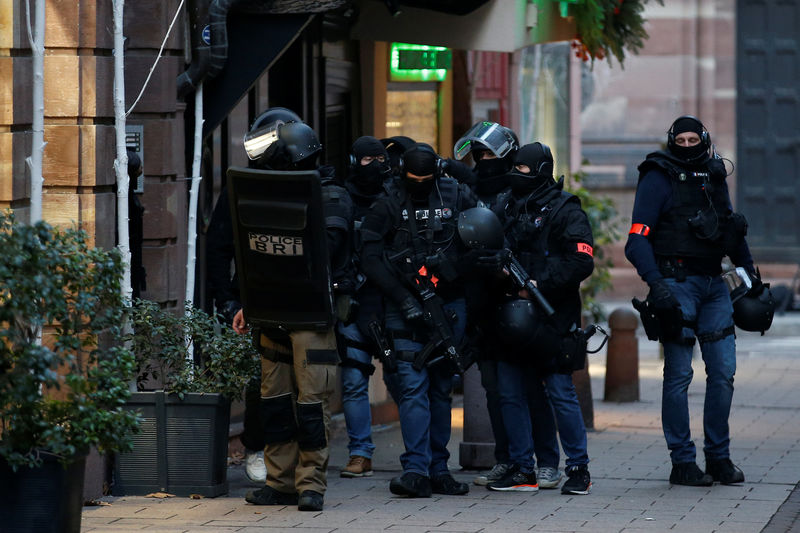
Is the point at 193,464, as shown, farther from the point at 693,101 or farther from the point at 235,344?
the point at 693,101

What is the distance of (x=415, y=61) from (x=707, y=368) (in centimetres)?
498

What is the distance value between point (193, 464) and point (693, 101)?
1619 centimetres

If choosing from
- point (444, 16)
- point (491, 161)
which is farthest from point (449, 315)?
point (444, 16)

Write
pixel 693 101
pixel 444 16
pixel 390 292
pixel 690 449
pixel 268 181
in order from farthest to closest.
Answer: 1. pixel 693 101
2. pixel 444 16
3. pixel 690 449
4. pixel 390 292
5. pixel 268 181

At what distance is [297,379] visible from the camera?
7.88 metres

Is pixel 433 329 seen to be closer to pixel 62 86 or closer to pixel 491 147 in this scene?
pixel 491 147

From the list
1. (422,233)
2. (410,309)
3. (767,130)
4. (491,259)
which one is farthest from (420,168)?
(767,130)

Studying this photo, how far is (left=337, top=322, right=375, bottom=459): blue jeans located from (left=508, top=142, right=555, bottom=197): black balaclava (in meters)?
1.07

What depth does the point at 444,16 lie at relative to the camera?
1167 cm

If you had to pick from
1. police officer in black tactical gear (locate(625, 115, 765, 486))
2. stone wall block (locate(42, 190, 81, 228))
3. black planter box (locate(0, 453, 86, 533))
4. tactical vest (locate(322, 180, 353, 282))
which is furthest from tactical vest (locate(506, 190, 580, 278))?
black planter box (locate(0, 453, 86, 533))

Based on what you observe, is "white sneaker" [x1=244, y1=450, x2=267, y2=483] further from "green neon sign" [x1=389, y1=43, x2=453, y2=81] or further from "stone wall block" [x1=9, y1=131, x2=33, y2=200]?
"green neon sign" [x1=389, y1=43, x2=453, y2=81]

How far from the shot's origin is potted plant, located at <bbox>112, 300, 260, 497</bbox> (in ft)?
27.0

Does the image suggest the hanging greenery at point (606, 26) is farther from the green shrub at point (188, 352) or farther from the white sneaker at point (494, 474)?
the green shrub at point (188, 352)

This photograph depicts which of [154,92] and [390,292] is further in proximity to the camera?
[154,92]
